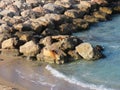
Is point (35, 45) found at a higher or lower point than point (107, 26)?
higher

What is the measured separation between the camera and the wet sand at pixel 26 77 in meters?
15.3

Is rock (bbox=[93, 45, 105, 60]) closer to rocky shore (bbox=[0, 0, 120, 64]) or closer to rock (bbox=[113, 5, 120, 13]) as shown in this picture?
rocky shore (bbox=[0, 0, 120, 64])

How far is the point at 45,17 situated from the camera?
2377cm

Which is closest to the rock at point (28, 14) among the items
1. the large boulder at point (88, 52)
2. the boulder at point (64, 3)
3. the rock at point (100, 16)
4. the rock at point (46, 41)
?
the boulder at point (64, 3)

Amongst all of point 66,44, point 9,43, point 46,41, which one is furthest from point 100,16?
point 9,43

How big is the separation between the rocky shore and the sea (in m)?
0.54

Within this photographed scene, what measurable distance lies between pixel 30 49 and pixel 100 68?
11.2ft

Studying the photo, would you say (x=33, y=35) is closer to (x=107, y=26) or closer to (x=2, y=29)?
(x=2, y=29)

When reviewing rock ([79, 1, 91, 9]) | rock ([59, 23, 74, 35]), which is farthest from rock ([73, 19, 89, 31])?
rock ([79, 1, 91, 9])

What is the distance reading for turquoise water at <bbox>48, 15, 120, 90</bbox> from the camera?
52.0ft

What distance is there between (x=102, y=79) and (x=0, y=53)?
5518mm

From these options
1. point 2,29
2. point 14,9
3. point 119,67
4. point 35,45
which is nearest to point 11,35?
point 2,29

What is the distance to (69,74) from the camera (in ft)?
55.5

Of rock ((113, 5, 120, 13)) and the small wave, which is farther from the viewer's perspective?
rock ((113, 5, 120, 13))
